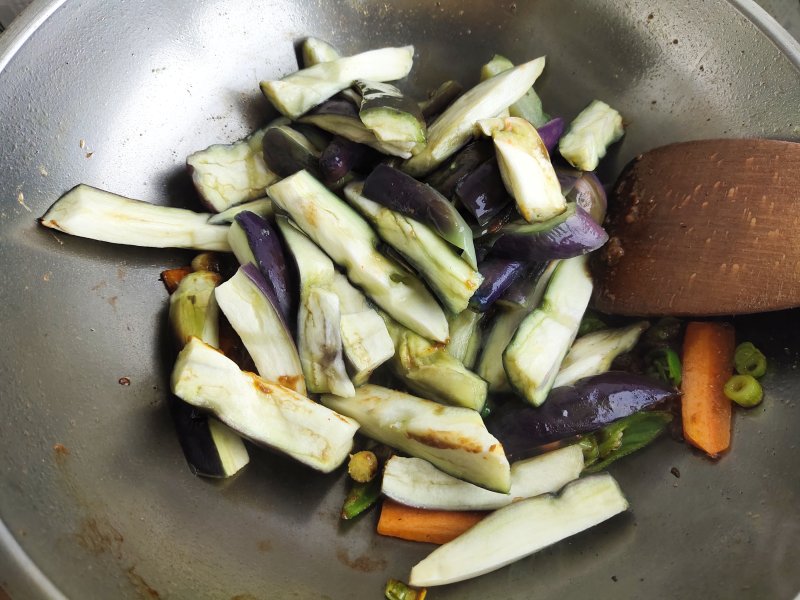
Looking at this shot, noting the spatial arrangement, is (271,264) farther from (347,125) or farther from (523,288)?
(523,288)

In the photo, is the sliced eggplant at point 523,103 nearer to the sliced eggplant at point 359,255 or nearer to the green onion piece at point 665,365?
the sliced eggplant at point 359,255

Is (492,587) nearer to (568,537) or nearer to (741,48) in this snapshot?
(568,537)

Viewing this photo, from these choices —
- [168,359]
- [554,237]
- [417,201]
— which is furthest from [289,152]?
[554,237]

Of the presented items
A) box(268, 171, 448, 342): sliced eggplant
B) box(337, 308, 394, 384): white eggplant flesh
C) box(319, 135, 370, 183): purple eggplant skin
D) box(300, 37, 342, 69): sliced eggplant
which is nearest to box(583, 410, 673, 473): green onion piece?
box(268, 171, 448, 342): sliced eggplant

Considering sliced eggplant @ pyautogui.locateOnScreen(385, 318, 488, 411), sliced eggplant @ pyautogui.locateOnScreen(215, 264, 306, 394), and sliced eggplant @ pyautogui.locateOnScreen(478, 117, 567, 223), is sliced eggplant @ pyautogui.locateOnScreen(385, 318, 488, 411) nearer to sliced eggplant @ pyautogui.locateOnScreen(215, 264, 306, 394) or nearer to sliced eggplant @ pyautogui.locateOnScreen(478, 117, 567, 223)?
sliced eggplant @ pyautogui.locateOnScreen(215, 264, 306, 394)

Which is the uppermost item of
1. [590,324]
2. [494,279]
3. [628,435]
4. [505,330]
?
[494,279]

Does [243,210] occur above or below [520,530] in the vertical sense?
above

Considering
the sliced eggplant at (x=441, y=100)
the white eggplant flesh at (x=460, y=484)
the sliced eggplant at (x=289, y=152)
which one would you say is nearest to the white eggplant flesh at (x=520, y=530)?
the white eggplant flesh at (x=460, y=484)
